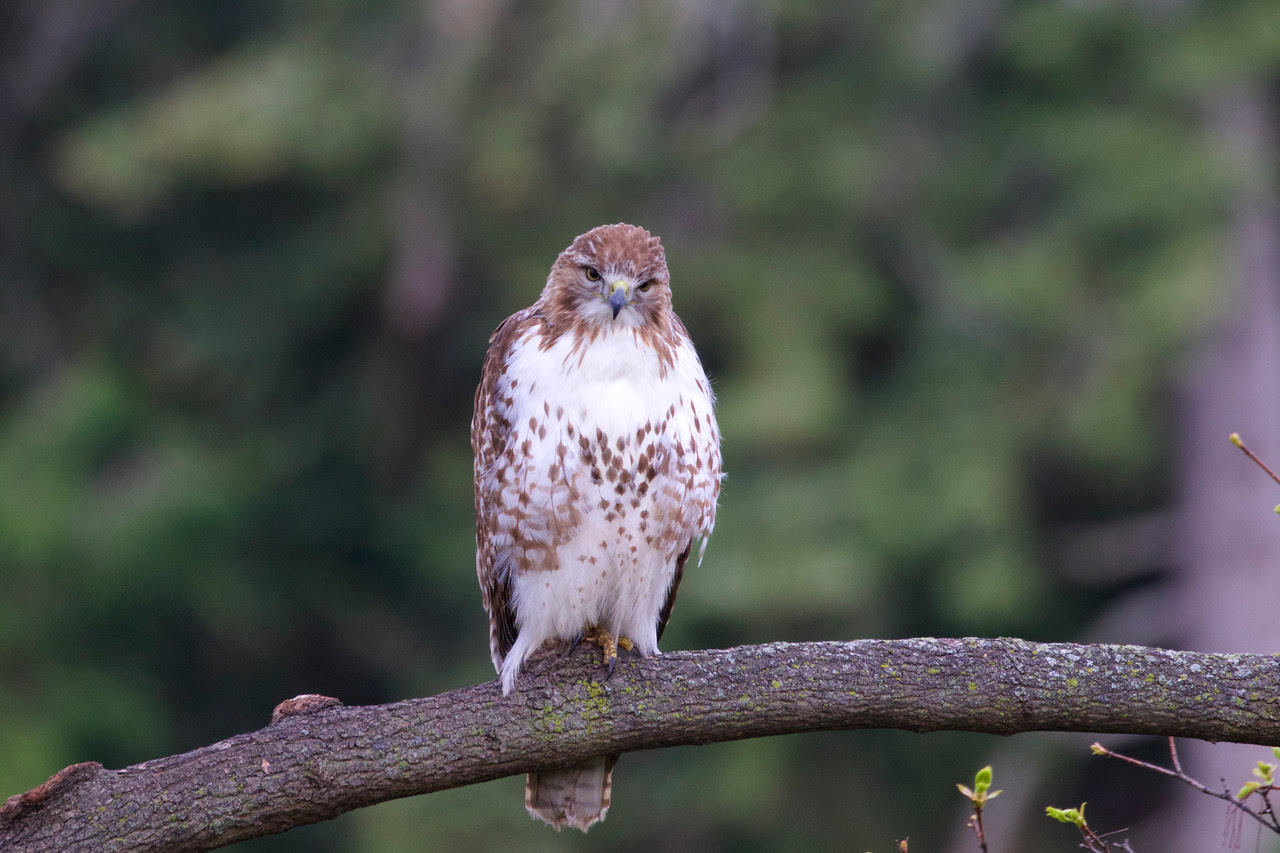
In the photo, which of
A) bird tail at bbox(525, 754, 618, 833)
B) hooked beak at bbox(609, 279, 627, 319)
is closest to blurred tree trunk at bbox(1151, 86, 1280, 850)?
bird tail at bbox(525, 754, 618, 833)

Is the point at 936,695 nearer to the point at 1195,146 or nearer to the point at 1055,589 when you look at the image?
the point at 1195,146

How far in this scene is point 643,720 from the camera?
387cm

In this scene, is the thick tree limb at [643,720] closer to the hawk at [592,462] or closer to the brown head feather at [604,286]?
the hawk at [592,462]

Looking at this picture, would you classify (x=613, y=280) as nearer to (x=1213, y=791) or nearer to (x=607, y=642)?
(x=607, y=642)

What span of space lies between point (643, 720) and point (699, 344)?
28.9ft

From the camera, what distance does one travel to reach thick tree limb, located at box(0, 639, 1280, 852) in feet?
11.8

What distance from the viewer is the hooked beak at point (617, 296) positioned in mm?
4406

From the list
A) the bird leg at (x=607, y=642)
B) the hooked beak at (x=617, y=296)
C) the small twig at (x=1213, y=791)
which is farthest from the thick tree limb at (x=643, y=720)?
the hooked beak at (x=617, y=296)

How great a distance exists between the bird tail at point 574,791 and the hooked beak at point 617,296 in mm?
1250

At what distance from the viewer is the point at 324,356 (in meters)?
14.3

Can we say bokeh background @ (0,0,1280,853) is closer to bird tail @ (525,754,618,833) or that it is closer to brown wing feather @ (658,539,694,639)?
brown wing feather @ (658,539,694,639)

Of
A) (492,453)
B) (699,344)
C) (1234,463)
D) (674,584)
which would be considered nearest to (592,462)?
(492,453)

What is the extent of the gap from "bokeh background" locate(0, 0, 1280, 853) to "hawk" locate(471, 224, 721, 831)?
19.3ft

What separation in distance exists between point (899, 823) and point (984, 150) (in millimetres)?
5098
